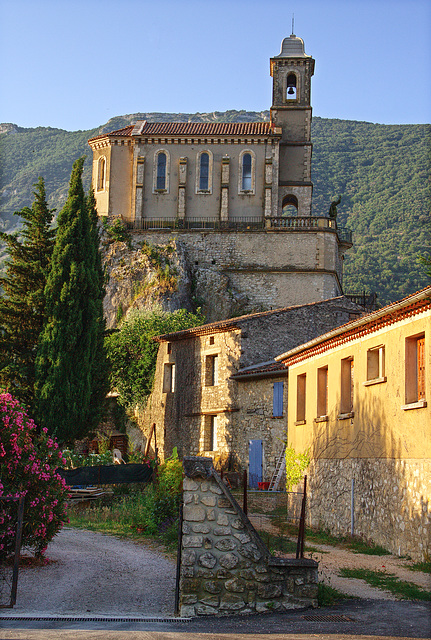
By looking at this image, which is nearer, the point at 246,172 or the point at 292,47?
the point at 246,172

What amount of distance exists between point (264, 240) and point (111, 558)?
32.5 m

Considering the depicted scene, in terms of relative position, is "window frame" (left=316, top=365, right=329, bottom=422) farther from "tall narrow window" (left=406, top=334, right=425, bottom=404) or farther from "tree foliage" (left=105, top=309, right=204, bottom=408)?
"tree foliage" (left=105, top=309, right=204, bottom=408)

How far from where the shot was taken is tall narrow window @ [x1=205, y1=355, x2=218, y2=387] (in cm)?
3049

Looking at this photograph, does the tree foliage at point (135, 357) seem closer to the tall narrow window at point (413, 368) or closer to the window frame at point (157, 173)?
the window frame at point (157, 173)

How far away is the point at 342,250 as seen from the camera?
48.2 m

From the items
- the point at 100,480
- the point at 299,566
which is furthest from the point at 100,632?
the point at 100,480

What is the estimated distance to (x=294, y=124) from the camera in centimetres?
4972

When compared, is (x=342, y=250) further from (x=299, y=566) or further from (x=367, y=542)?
(x=299, y=566)

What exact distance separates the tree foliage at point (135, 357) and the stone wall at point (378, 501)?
17530 mm

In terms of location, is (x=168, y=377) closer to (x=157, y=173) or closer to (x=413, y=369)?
(x=157, y=173)

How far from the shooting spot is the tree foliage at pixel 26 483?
1207 cm

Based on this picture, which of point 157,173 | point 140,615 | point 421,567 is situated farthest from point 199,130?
point 140,615

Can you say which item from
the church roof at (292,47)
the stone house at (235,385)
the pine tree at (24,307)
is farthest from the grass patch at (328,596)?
the church roof at (292,47)

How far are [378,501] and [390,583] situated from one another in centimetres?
391
